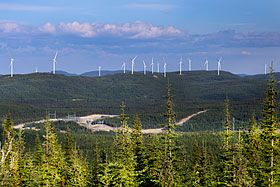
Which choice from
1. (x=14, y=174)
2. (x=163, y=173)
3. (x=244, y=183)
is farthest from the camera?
(x=14, y=174)

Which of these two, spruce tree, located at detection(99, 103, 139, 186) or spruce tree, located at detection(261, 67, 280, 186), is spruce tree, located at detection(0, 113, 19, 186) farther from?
spruce tree, located at detection(261, 67, 280, 186)

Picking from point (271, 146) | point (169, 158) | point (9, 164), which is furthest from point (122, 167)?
point (9, 164)

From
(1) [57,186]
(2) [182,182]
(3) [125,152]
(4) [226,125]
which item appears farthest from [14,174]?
(4) [226,125]

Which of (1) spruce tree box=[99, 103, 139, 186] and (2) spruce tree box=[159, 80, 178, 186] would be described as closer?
(2) spruce tree box=[159, 80, 178, 186]

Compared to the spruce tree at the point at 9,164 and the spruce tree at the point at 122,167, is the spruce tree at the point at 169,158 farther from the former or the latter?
the spruce tree at the point at 9,164

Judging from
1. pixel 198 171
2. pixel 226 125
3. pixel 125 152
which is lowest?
pixel 198 171

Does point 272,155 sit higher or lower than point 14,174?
higher

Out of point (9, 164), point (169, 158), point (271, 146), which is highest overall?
point (271, 146)

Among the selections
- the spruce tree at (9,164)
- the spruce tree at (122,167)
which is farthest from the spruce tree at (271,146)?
the spruce tree at (9,164)

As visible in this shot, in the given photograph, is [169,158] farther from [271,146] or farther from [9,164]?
[9,164]

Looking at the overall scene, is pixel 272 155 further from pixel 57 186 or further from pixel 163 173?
pixel 57 186

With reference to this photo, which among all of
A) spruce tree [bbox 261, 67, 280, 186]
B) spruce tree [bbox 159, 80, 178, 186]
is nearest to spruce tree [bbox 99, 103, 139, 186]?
spruce tree [bbox 159, 80, 178, 186]
